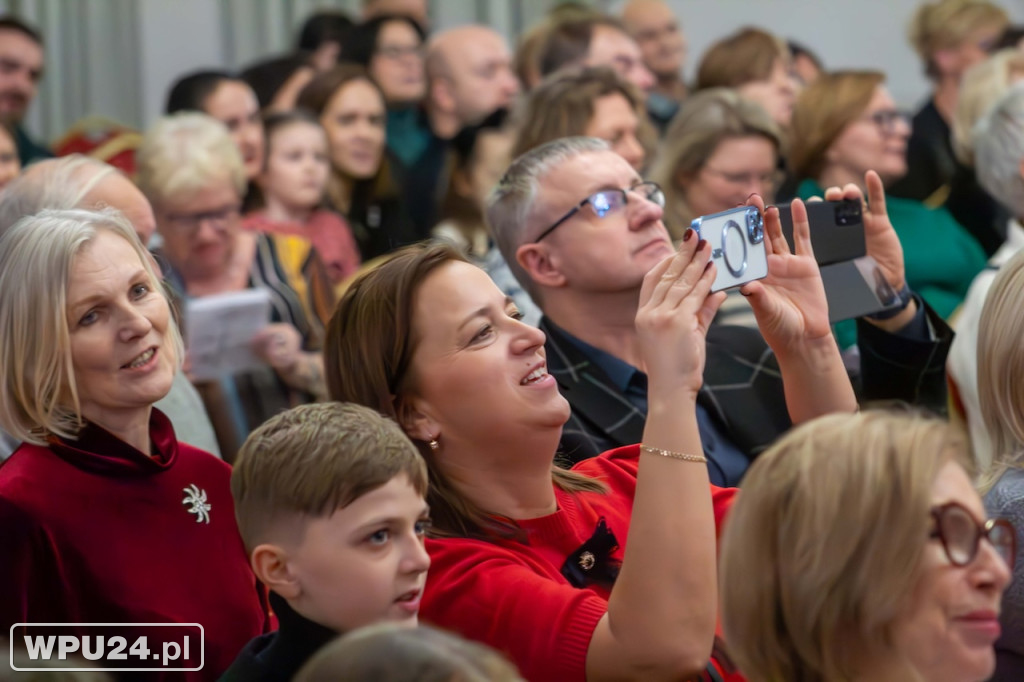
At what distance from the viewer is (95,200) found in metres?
2.55

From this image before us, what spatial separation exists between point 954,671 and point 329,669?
656 mm

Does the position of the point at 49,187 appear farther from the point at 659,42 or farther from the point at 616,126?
the point at 659,42

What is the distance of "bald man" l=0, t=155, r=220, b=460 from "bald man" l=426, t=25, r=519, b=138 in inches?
108

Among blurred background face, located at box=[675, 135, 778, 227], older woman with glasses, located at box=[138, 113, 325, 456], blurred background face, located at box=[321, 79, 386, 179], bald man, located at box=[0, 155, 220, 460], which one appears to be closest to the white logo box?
bald man, located at box=[0, 155, 220, 460]

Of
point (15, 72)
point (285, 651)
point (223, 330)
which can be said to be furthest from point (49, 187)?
point (15, 72)

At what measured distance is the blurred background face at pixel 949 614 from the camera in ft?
4.64

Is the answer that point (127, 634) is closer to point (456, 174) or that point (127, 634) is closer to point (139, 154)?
point (139, 154)

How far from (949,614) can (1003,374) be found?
2.73 feet

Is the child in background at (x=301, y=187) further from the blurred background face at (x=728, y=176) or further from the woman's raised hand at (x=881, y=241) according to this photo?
the woman's raised hand at (x=881, y=241)

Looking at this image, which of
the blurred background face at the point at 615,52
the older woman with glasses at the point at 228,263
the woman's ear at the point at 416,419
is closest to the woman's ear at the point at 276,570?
the woman's ear at the point at 416,419

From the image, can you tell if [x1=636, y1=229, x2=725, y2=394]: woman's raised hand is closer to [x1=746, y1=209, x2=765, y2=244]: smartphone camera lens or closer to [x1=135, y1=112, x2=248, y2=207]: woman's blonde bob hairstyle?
[x1=746, y1=209, x2=765, y2=244]: smartphone camera lens

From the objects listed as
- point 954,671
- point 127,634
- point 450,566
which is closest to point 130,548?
point 127,634

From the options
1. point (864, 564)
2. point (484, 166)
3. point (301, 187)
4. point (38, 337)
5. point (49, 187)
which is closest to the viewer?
point (864, 564)

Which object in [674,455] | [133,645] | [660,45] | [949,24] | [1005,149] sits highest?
[949,24]
